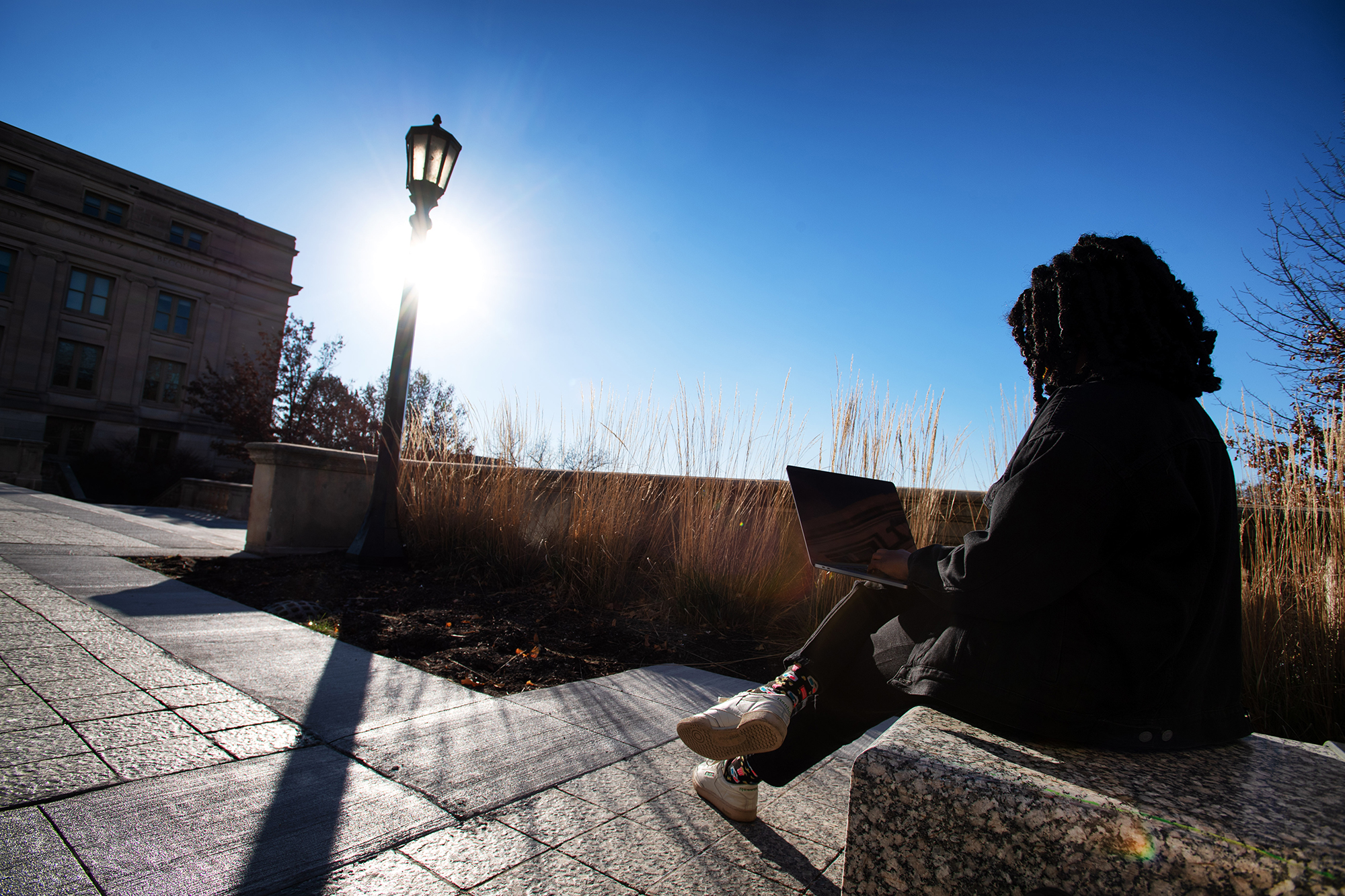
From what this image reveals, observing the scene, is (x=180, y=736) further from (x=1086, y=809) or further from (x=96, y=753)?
(x=1086, y=809)

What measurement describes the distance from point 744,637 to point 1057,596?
7.67 ft

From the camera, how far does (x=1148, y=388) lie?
1.04 meters

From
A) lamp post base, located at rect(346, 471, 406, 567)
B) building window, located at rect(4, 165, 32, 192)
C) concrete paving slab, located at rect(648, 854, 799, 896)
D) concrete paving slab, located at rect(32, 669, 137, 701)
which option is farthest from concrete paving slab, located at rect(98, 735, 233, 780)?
building window, located at rect(4, 165, 32, 192)

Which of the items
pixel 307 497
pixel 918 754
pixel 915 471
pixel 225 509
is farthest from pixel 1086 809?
pixel 225 509

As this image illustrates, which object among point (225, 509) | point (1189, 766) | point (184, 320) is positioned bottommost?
point (225, 509)

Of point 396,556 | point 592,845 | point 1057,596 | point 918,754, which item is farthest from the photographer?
point 396,556

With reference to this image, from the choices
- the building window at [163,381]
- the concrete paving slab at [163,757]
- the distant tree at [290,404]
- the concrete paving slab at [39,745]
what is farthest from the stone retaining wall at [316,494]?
the building window at [163,381]

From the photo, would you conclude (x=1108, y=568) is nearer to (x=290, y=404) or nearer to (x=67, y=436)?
(x=290, y=404)

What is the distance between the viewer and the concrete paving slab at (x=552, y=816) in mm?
1262

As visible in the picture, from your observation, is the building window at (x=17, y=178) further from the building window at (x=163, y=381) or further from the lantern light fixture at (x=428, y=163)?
the lantern light fixture at (x=428, y=163)

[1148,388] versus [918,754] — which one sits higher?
[1148,388]

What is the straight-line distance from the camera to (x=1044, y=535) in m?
0.96

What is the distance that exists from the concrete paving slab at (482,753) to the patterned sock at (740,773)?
1.22 ft

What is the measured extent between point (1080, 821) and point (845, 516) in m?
0.83
